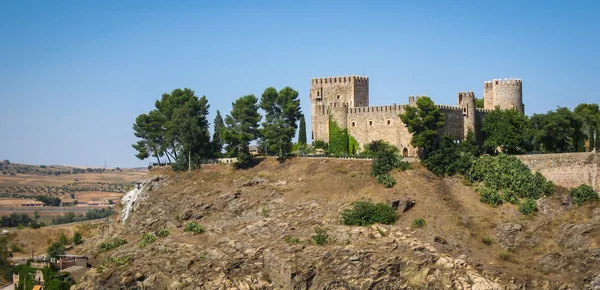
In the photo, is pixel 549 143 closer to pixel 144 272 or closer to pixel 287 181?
pixel 287 181

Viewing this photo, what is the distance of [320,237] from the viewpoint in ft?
212

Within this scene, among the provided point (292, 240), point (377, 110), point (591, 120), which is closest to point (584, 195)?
point (591, 120)

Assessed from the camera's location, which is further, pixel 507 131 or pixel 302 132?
pixel 302 132

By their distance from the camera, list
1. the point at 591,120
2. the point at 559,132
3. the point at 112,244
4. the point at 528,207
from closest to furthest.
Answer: the point at 528,207
the point at 559,132
the point at 112,244
the point at 591,120

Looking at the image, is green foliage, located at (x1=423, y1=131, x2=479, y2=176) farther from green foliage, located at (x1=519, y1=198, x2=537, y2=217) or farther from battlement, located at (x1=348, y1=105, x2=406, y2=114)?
battlement, located at (x1=348, y1=105, x2=406, y2=114)

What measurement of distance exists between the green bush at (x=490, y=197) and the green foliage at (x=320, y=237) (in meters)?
12.4

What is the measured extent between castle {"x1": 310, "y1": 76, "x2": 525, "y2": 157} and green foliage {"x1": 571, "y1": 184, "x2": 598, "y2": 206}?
14438 millimetres

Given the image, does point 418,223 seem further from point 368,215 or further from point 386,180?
point 386,180

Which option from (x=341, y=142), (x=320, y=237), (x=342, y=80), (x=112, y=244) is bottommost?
(x=112, y=244)

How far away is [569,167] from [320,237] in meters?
19.6

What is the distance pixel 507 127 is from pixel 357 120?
13.1 metres

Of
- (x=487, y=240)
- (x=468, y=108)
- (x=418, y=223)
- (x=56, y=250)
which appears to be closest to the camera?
(x=487, y=240)

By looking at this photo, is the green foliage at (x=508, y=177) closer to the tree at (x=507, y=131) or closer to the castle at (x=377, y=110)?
the tree at (x=507, y=131)

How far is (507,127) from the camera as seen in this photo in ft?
259
